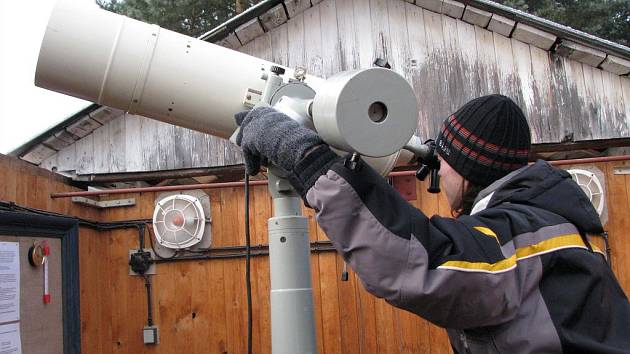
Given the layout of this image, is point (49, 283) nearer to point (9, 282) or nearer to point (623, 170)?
point (9, 282)

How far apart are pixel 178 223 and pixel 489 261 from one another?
4099mm

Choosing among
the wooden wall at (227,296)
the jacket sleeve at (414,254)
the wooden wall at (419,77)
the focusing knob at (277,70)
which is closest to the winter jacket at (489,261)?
the jacket sleeve at (414,254)

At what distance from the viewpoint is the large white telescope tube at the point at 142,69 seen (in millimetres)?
2137

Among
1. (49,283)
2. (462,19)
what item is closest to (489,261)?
(49,283)

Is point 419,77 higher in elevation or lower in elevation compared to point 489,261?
higher

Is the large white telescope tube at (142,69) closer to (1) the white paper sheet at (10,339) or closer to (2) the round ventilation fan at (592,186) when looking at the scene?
(1) the white paper sheet at (10,339)

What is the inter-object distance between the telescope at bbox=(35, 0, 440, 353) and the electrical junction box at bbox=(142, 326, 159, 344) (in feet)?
10.1

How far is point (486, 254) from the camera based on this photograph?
1070 mm

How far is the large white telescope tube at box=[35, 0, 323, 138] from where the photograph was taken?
214 centimetres

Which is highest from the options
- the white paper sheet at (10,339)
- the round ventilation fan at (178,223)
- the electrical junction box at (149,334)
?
the round ventilation fan at (178,223)

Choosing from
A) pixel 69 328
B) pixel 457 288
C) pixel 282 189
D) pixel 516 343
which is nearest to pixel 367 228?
pixel 457 288

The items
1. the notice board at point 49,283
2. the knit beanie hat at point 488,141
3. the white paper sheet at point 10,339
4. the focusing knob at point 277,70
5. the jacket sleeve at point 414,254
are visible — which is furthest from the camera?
the notice board at point 49,283

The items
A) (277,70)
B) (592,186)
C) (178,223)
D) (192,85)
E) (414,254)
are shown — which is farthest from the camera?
(178,223)

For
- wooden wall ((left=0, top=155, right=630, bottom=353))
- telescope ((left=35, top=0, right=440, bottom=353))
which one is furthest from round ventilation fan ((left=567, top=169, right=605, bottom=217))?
telescope ((left=35, top=0, right=440, bottom=353))
